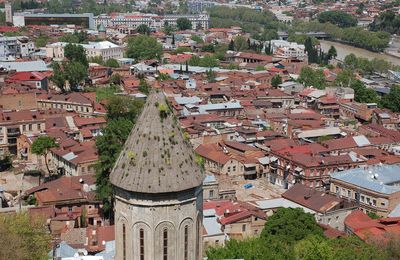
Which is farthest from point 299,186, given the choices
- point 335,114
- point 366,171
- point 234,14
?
point 234,14

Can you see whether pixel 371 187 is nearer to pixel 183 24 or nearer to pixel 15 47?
pixel 15 47

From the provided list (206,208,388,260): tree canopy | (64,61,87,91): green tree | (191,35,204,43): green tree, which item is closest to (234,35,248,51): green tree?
(191,35,204,43): green tree

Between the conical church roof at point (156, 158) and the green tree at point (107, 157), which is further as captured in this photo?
the green tree at point (107, 157)

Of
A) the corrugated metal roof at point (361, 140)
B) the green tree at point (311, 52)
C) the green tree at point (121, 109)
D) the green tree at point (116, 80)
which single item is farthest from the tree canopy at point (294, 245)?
the green tree at point (311, 52)

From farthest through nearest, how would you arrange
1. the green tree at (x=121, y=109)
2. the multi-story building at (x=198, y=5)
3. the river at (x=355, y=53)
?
the multi-story building at (x=198, y=5), the river at (x=355, y=53), the green tree at (x=121, y=109)

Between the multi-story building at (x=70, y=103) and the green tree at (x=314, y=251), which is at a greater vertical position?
the green tree at (x=314, y=251)

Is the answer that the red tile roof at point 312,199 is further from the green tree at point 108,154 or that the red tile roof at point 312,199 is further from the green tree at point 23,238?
the green tree at point 23,238
